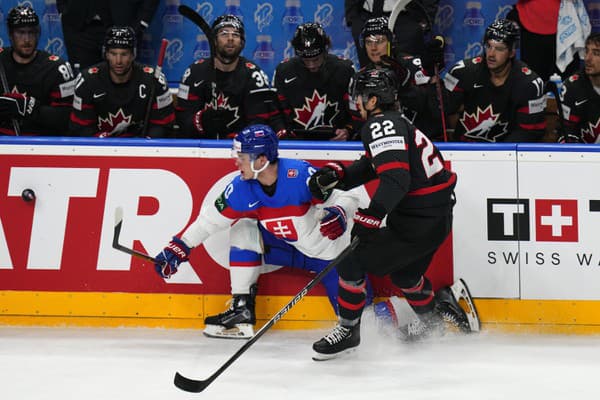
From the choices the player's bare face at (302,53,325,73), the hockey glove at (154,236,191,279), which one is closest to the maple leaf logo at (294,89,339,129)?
the player's bare face at (302,53,325,73)

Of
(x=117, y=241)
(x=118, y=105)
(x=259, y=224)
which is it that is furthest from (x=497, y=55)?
(x=117, y=241)

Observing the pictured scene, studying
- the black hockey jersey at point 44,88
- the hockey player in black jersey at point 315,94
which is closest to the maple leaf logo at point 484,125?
the hockey player in black jersey at point 315,94

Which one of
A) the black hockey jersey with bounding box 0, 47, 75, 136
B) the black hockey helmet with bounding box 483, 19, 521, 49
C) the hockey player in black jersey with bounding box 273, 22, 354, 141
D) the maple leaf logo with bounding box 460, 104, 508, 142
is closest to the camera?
the black hockey helmet with bounding box 483, 19, 521, 49

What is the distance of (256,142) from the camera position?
470 cm

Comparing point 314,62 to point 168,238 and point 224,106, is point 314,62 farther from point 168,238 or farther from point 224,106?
point 168,238

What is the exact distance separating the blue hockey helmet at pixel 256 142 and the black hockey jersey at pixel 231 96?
1141mm

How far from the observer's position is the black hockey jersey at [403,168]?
14.6ft

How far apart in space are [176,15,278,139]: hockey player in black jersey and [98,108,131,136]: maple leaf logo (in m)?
0.32

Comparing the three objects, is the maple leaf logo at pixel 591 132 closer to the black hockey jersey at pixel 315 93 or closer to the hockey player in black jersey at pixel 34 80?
the black hockey jersey at pixel 315 93

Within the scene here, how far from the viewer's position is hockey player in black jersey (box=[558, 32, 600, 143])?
5.71 metres

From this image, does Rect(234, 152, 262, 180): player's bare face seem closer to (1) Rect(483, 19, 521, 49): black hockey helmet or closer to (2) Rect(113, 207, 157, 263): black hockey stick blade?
(2) Rect(113, 207, 157, 263): black hockey stick blade

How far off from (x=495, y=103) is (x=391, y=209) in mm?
1540

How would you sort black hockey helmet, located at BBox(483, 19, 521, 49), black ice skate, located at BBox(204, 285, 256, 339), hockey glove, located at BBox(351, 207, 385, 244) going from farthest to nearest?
1. black hockey helmet, located at BBox(483, 19, 521, 49)
2. black ice skate, located at BBox(204, 285, 256, 339)
3. hockey glove, located at BBox(351, 207, 385, 244)

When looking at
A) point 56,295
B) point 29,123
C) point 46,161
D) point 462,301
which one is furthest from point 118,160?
point 462,301
